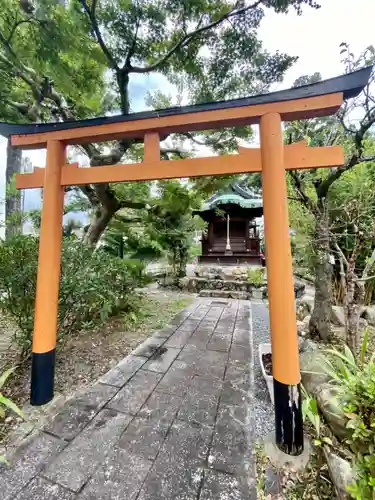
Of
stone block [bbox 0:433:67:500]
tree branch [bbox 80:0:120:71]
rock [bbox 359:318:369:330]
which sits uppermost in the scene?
tree branch [bbox 80:0:120:71]

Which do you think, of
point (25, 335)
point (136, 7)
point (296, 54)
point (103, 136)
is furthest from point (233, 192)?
point (25, 335)

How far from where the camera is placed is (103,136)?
2191mm

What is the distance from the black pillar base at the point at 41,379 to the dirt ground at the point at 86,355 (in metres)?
0.10

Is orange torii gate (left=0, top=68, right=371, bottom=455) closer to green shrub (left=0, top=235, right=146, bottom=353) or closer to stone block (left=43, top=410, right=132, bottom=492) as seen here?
green shrub (left=0, top=235, right=146, bottom=353)

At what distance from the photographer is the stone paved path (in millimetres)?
1330

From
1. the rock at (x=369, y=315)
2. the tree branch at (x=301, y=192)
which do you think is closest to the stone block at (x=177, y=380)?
the tree branch at (x=301, y=192)

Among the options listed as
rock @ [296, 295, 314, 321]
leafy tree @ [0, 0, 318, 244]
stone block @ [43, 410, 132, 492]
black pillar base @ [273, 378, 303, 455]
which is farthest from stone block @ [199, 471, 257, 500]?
leafy tree @ [0, 0, 318, 244]

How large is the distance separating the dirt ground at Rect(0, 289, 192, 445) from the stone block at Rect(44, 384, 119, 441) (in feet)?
0.53

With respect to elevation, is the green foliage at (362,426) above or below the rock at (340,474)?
above

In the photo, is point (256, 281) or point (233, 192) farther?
point (233, 192)

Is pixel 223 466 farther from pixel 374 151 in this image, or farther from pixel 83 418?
pixel 374 151

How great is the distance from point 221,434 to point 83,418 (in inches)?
44.2

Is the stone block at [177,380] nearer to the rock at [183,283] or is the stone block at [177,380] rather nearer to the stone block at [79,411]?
the stone block at [79,411]

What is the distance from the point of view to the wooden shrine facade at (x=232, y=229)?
9.49 m
